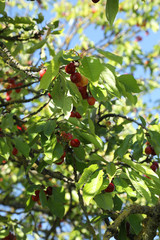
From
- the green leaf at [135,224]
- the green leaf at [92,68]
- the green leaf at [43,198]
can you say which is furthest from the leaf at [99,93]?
the green leaf at [43,198]

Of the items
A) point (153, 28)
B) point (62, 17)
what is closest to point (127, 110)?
point (153, 28)

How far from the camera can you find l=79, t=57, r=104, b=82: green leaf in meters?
1.30

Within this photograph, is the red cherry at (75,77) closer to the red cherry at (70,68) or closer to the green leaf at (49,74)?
the red cherry at (70,68)

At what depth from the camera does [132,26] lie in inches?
244

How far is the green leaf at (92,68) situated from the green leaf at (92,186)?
50 centimetres

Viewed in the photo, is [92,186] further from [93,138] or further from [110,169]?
[93,138]

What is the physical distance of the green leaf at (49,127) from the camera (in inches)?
69.5

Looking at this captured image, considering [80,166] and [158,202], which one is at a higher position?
[80,166]

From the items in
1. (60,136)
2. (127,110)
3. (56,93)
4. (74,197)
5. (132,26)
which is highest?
(132,26)

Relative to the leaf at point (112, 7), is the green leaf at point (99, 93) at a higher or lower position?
lower

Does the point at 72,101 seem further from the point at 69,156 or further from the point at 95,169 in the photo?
the point at 69,156

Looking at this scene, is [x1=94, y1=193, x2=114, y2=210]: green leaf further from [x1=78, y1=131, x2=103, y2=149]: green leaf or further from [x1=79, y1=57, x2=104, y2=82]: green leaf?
[x1=79, y1=57, x2=104, y2=82]: green leaf

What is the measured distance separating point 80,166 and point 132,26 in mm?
4800

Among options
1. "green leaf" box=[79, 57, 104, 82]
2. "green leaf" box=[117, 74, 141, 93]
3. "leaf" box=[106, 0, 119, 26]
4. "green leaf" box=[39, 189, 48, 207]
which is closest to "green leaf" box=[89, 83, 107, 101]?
"green leaf" box=[117, 74, 141, 93]
